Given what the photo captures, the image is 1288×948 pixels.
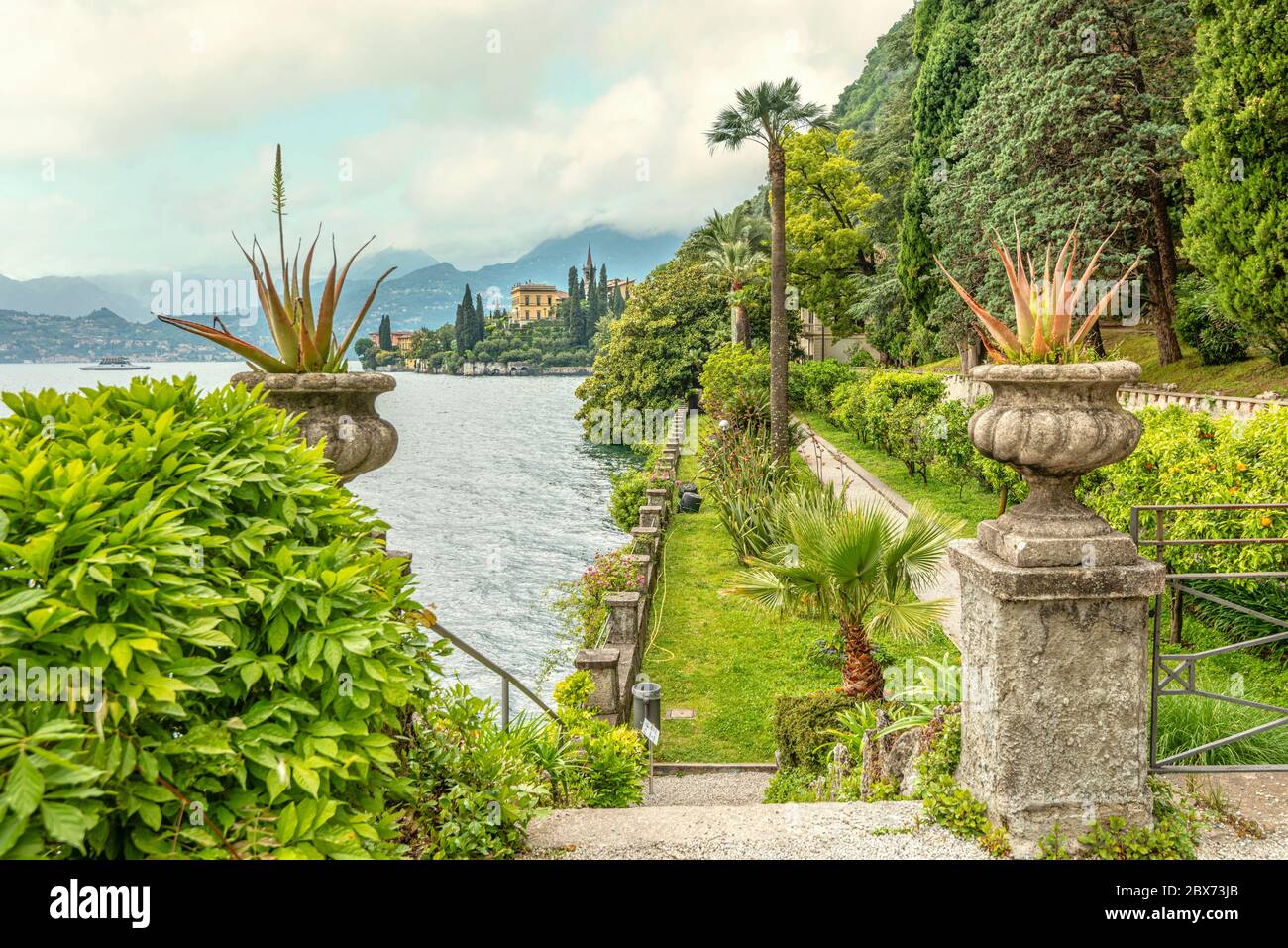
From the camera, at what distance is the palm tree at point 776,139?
59.5 feet

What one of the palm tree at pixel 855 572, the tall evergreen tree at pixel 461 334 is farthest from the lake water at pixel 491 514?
the tall evergreen tree at pixel 461 334

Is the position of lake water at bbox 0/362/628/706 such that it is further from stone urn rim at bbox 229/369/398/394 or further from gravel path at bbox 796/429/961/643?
gravel path at bbox 796/429/961/643

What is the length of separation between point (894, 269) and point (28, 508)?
41.8 metres

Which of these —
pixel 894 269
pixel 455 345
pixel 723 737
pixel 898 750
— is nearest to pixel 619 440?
pixel 894 269

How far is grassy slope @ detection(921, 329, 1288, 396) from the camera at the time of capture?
821 inches

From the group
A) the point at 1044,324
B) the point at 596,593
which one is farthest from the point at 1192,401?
the point at 1044,324

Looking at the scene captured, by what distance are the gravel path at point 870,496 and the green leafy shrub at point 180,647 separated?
17.4 ft

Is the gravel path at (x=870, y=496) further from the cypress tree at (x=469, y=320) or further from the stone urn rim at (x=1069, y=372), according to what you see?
the cypress tree at (x=469, y=320)

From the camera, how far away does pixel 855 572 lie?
674cm

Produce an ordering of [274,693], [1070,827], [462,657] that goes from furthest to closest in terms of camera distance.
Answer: [462,657] < [1070,827] < [274,693]

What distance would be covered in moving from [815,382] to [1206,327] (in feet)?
55.6

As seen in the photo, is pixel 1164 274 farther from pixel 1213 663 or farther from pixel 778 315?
pixel 1213 663

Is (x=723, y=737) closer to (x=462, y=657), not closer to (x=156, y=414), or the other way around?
(x=156, y=414)

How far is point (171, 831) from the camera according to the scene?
1.90 m
